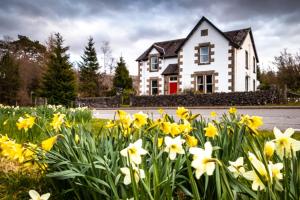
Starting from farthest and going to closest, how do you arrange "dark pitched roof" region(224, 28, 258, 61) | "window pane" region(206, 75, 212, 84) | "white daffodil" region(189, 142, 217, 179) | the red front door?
the red front door → "window pane" region(206, 75, 212, 84) → "dark pitched roof" region(224, 28, 258, 61) → "white daffodil" region(189, 142, 217, 179)

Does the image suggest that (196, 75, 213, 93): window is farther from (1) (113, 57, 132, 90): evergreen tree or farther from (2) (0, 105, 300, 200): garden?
(2) (0, 105, 300, 200): garden

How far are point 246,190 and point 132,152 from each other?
537 mm

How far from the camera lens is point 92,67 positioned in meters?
38.8

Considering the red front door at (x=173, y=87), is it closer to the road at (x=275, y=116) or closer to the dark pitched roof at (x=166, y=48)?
the dark pitched roof at (x=166, y=48)

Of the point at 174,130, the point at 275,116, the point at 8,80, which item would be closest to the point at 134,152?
the point at 174,130

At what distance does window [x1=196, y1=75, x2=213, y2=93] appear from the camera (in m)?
23.6

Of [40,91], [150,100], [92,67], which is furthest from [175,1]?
[92,67]

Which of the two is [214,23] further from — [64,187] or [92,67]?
[64,187]

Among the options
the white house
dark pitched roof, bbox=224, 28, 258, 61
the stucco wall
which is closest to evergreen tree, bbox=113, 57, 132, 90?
the white house

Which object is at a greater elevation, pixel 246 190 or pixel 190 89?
pixel 190 89

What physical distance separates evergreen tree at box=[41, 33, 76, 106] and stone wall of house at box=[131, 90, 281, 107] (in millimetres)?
8811

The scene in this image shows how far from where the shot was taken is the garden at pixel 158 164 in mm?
1103

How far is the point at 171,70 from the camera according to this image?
26.0m

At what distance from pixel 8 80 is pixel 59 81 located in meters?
8.99
